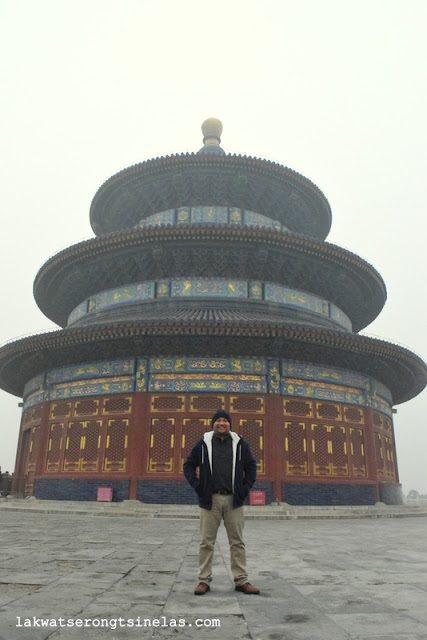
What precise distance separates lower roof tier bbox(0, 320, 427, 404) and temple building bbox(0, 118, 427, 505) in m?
0.05

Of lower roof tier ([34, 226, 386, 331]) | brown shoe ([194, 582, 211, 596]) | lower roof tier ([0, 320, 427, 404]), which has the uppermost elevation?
lower roof tier ([34, 226, 386, 331])

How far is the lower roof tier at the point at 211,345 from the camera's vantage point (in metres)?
15.2

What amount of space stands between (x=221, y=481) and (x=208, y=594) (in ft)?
3.09

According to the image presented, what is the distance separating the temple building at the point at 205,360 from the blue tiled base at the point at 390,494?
12cm

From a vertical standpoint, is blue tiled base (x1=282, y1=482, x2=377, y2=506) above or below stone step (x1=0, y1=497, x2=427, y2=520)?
above

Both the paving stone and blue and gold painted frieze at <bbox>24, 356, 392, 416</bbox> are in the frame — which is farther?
blue and gold painted frieze at <bbox>24, 356, 392, 416</bbox>

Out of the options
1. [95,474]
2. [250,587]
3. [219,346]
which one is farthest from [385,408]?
[250,587]

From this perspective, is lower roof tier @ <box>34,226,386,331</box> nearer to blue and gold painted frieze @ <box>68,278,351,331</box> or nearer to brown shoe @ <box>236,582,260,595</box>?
blue and gold painted frieze @ <box>68,278,351,331</box>

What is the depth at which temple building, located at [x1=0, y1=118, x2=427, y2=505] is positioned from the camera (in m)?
15.7

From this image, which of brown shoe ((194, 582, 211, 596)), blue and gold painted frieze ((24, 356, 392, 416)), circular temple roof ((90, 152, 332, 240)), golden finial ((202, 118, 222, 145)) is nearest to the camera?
brown shoe ((194, 582, 211, 596))

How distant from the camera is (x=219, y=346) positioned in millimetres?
16328

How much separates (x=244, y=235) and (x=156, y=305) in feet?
13.8

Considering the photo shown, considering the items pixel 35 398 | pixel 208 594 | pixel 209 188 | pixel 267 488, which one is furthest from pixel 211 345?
pixel 208 594

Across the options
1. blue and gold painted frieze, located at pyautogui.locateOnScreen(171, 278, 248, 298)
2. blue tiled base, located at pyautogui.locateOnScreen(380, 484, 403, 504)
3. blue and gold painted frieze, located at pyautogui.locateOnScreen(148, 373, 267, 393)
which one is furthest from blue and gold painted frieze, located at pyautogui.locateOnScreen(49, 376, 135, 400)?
blue tiled base, located at pyautogui.locateOnScreen(380, 484, 403, 504)
